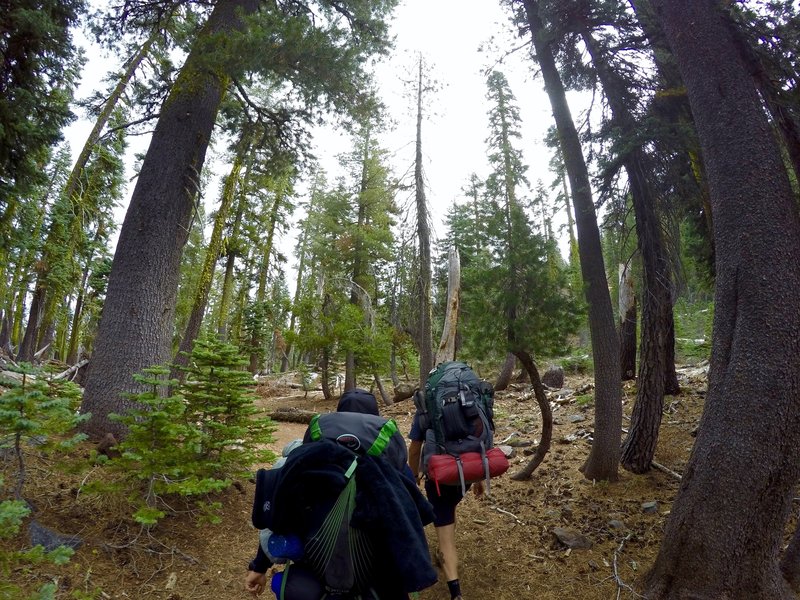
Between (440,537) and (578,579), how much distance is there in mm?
1611

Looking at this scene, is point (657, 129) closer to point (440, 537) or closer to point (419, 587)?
point (440, 537)

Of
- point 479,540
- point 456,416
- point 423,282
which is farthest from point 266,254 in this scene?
point 456,416

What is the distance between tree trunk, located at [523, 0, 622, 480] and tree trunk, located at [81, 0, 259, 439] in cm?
511

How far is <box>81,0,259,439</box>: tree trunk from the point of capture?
532cm

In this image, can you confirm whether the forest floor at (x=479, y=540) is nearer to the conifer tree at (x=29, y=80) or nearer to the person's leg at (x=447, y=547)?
the person's leg at (x=447, y=547)

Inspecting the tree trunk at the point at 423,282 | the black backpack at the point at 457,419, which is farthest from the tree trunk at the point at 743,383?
the tree trunk at the point at 423,282

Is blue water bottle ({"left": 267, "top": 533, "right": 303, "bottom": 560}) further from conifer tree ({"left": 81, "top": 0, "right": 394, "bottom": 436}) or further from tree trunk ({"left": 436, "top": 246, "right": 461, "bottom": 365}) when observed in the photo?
tree trunk ({"left": 436, "top": 246, "right": 461, "bottom": 365})

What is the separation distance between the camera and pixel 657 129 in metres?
6.02

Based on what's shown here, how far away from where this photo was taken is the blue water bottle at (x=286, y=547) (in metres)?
2.00

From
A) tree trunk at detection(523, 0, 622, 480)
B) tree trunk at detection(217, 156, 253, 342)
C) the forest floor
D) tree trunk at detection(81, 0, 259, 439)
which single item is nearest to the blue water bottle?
the forest floor

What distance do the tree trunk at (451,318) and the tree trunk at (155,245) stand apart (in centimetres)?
493

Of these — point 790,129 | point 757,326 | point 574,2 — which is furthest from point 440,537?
point 574,2

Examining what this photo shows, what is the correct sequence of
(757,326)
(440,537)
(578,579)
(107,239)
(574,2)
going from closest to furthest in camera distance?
1. (757,326)
2. (440,537)
3. (578,579)
4. (574,2)
5. (107,239)

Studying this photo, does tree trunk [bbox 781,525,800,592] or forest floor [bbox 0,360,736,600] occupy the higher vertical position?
tree trunk [bbox 781,525,800,592]
